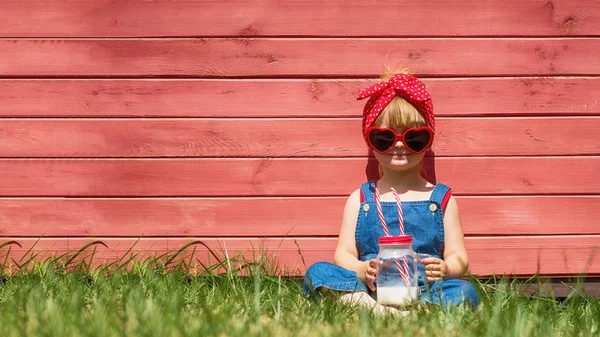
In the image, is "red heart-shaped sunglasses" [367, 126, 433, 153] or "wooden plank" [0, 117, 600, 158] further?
"wooden plank" [0, 117, 600, 158]

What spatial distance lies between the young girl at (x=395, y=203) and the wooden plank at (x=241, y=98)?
0.28m

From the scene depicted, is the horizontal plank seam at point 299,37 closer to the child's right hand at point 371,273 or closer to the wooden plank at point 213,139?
the wooden plank at point 213,139

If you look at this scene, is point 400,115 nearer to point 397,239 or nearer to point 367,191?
point 367,191

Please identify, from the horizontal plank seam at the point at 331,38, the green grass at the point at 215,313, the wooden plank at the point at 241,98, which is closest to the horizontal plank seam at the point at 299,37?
the horizontal plank seam at the point at 331,38

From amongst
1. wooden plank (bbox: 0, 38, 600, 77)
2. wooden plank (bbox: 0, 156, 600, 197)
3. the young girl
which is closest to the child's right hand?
the young girl

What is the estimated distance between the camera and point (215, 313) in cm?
261

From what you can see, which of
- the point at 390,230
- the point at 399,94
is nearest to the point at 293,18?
the point at 399,94

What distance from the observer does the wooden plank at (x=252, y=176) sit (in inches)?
156

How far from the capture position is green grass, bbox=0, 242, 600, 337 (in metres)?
2.35

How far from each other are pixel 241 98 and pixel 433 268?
49.5 inches

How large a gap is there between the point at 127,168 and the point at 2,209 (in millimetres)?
644

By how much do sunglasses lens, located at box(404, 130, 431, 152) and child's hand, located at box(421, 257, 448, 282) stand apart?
19.6 inches

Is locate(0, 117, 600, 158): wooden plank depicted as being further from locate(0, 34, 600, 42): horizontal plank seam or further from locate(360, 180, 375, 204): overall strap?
locate(0, 34, 600, 42): horizontal plank seam

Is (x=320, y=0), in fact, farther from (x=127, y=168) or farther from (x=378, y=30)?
(x=127, y=168)
